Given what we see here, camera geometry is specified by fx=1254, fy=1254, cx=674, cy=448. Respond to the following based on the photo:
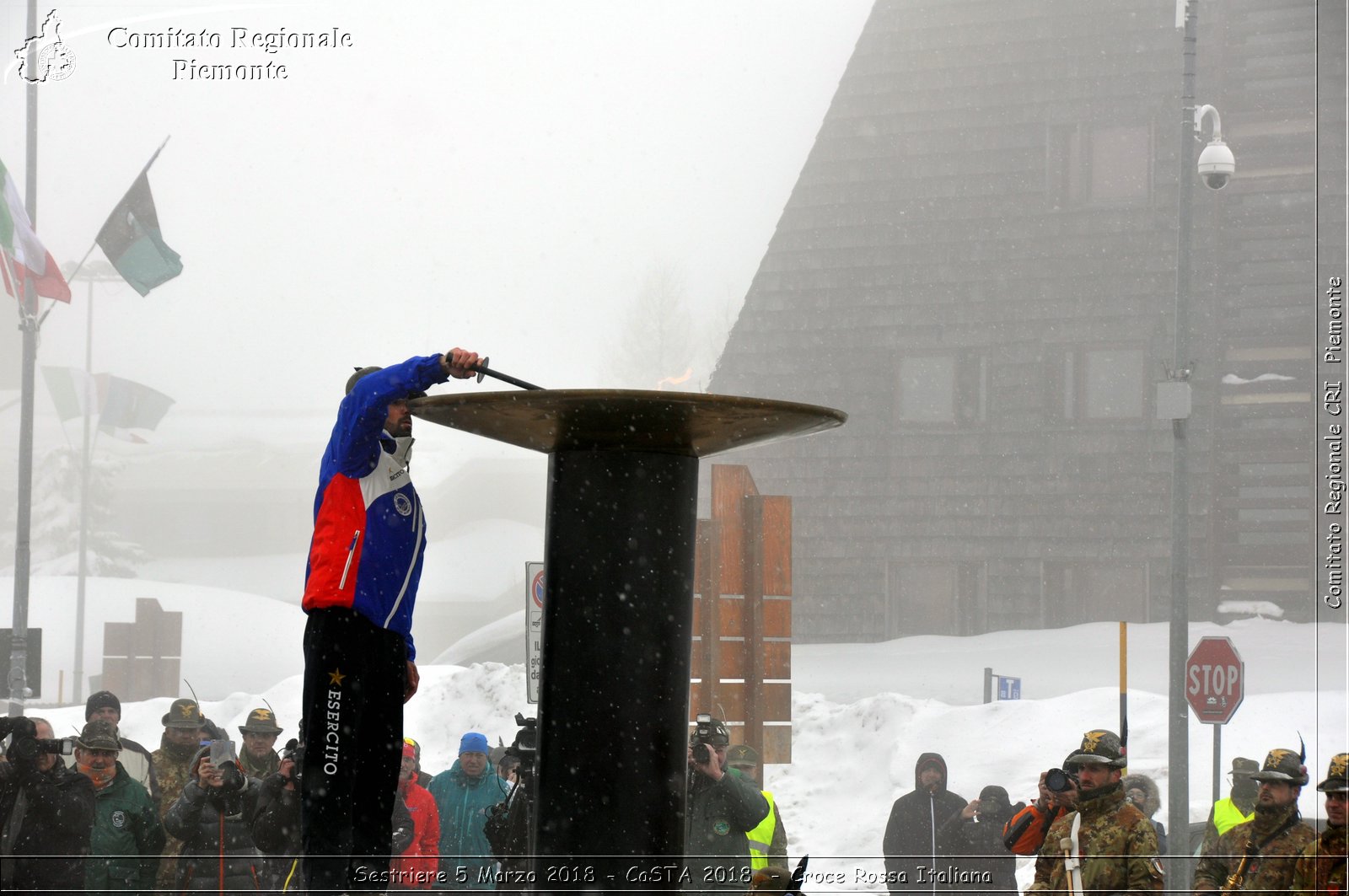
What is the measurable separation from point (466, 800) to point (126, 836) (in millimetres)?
1639

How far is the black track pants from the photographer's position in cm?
289

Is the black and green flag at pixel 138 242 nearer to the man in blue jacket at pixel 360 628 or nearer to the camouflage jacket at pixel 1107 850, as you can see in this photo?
the man in blue jacket at pixel 360 628

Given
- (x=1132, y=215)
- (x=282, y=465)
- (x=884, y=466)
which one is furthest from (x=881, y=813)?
(x=282, y=465)

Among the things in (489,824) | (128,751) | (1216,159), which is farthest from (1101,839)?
(1216,159)

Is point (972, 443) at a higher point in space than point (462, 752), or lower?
higher

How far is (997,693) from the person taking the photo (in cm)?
1585

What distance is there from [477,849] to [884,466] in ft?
44.4

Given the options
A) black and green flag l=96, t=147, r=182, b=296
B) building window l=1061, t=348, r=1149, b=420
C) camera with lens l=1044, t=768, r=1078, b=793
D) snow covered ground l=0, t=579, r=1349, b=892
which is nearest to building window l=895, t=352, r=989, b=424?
building window l=1061, t=348, r=1149, b=420

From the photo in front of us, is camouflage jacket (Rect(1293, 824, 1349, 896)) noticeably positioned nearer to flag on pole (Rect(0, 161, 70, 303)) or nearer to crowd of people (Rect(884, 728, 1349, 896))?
crowd of people (Rect(884, 728, 1349, 896))

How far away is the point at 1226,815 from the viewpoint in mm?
7332

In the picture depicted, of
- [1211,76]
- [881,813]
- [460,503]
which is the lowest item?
[881,813]

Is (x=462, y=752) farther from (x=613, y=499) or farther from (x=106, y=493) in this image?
(x=106, y=493)

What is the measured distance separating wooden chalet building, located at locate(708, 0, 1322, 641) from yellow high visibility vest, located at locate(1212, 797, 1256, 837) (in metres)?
10.7

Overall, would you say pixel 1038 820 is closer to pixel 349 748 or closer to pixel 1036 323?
pixel 349 748
